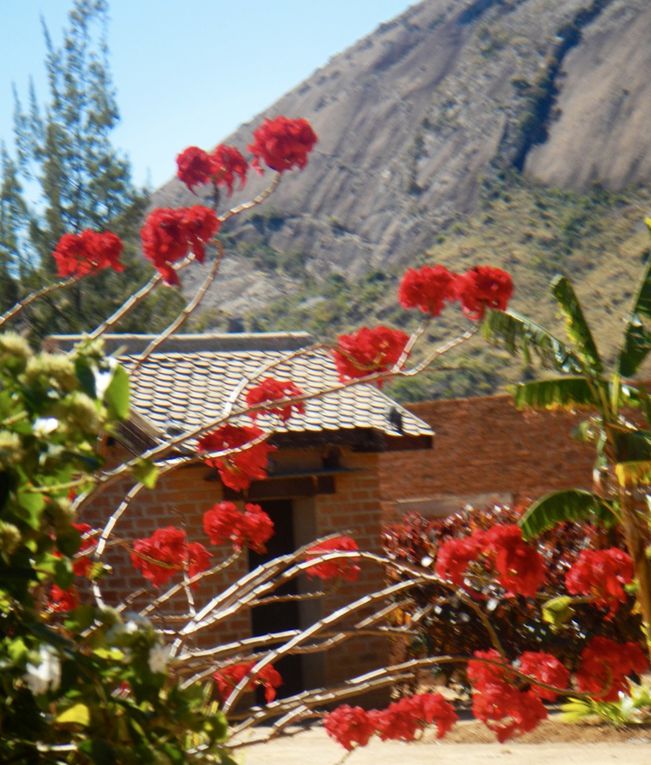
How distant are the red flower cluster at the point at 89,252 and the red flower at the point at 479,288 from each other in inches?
59.4

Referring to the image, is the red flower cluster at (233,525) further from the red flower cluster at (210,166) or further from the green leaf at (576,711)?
the green leaf at (576,711)

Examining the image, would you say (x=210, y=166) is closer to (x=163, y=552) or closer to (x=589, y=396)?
(x=163, y=552)

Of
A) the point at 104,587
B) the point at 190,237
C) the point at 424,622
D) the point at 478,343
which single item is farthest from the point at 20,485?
the point at 478,343

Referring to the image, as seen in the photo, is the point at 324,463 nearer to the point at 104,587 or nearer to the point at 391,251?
the point at 104,587

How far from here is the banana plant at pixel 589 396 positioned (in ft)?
33.8

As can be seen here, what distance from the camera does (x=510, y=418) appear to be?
60.7 feet

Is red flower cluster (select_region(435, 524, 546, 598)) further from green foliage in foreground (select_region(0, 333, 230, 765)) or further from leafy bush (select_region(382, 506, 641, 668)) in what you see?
leafy bush (select_region(382, 506, 641, 668))

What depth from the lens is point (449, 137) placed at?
2525 inches

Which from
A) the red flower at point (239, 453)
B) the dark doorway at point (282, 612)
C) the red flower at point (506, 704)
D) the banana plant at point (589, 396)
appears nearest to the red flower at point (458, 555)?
the red flower at point (506, 704)

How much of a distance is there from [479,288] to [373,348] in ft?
1.62

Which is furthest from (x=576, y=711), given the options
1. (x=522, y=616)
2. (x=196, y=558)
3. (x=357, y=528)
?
(x=196, y=558)

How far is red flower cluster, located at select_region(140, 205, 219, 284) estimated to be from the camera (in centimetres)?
530

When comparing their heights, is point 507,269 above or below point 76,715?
above

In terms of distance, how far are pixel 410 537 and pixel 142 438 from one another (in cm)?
386
